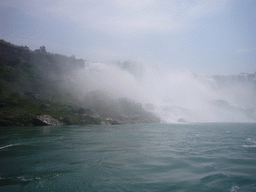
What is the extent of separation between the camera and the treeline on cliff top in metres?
71.8

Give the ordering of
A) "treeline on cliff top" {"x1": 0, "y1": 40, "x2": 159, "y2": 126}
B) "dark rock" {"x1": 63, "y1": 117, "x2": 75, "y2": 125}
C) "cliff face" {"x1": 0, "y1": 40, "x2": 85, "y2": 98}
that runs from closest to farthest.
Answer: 1. "dark rock" {"x1": 63, "y1": 117, "x2": 75, "y2": 125}
2. "treeline on cliff top" {"x1": 0, "y1": 40, "x2": 159, "y2": 126}
3. "cliff face" {"x1": 0, "y1": 40, "x2": 85, "y2": 98}

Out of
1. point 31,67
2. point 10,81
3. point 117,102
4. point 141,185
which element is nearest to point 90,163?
point 141,185

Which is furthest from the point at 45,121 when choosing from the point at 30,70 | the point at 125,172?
the point at 30,70

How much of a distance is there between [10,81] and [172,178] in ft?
396

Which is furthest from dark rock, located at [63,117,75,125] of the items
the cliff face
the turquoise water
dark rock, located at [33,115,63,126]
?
the turquoise water

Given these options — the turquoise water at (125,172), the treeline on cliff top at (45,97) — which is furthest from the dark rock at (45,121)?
the turquoise water at (125,172)

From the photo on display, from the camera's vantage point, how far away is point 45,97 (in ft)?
340

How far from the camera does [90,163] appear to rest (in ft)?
48.2

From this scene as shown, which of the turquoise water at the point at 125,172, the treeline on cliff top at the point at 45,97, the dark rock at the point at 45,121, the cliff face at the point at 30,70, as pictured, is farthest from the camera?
the cliff face at the point at 30,70

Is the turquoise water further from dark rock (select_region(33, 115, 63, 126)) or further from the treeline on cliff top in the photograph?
the treeline on cliff top

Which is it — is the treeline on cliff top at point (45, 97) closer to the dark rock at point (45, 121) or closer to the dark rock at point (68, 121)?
the dark rock at point (68, 121)

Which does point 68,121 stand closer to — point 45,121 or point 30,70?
point 45,121

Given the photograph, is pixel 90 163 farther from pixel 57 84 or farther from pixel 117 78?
pixel 117 78

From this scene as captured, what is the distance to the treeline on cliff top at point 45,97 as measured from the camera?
71750 millimetres
